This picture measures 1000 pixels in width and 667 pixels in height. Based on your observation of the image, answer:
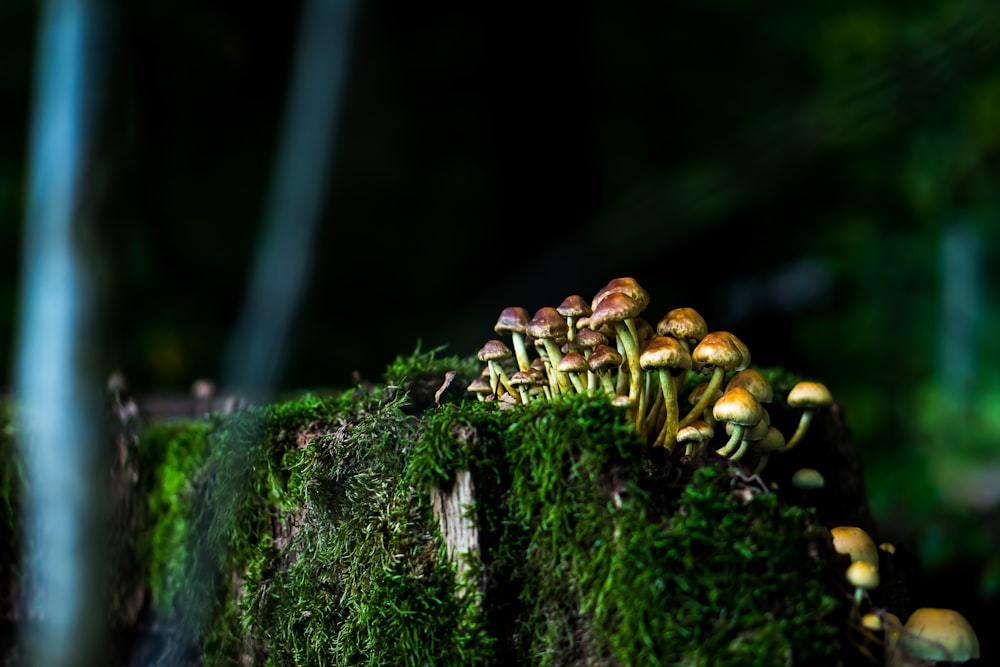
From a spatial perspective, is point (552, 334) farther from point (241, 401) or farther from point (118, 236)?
point (118, 236)

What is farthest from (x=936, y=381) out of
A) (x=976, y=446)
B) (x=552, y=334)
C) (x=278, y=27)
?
(x=552, y=334)

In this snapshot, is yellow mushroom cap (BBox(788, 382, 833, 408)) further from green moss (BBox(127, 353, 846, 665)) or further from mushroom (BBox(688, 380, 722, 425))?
green moss (BBox(127, 353, 846, 665))

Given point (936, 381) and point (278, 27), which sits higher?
point (278, 27)

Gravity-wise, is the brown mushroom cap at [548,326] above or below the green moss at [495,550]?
above

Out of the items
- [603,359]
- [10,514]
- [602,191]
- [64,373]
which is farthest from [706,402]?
[602,191]

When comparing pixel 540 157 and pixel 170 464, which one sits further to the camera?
pixel 540 157

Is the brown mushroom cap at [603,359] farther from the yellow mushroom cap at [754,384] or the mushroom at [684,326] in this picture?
the yellow mushroom cap at [754,384]

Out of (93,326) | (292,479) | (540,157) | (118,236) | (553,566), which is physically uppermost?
(540,157)

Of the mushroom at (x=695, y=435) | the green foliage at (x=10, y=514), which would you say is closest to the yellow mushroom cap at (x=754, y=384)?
the mushroom at (x=695, y=435)
